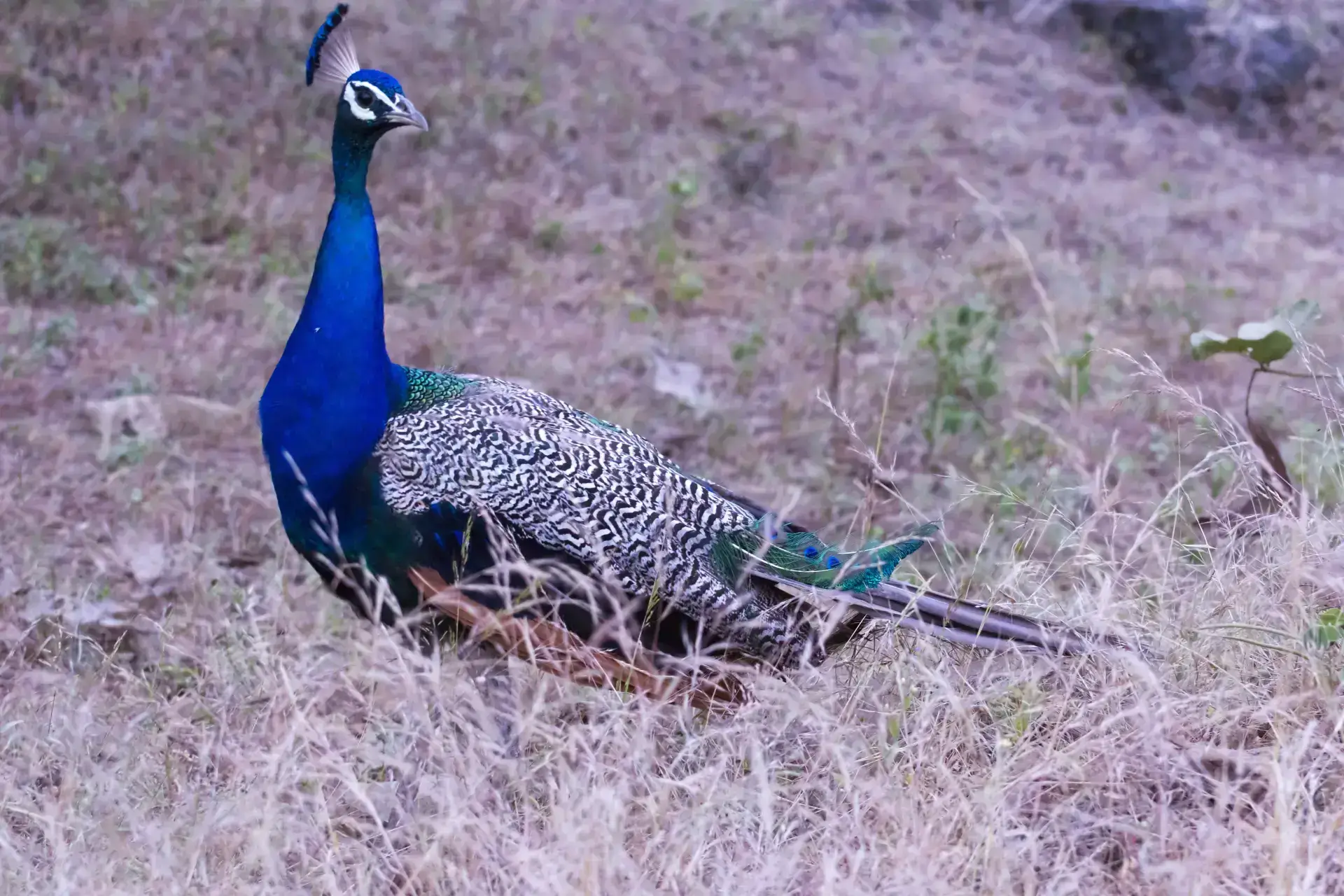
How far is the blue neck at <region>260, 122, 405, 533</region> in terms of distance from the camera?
2.91 meters

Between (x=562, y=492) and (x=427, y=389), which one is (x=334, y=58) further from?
(x=562, y=492)

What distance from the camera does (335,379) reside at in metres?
2.94

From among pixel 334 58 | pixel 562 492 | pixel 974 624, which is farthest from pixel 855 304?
pixel 974 624

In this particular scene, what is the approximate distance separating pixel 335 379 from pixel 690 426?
2032mm

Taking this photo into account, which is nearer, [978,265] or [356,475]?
[356,475]

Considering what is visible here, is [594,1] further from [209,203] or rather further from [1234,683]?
[1234,683]

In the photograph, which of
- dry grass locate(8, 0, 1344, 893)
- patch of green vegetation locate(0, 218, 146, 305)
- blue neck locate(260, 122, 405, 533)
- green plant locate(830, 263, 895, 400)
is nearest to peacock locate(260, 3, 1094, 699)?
blue neck locate(260, 122, 405, 533)

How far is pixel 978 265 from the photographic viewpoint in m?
6.51

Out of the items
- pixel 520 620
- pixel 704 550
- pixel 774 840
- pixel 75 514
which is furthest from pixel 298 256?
pixel 774 840

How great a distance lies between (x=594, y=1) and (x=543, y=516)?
6685 millimetres

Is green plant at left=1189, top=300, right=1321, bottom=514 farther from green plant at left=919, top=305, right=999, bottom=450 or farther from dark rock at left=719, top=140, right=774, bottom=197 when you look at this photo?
dark rock at left=719, top=140, right=774, bottom=197

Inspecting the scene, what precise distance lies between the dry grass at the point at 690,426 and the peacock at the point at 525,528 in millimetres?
132

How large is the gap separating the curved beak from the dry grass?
1097 mm

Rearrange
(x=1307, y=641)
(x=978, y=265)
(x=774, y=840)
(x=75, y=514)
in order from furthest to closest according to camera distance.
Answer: (x=978, y=265) → (x=75, y=514) → (x=1307, y=641) → (x=774, y=840)
